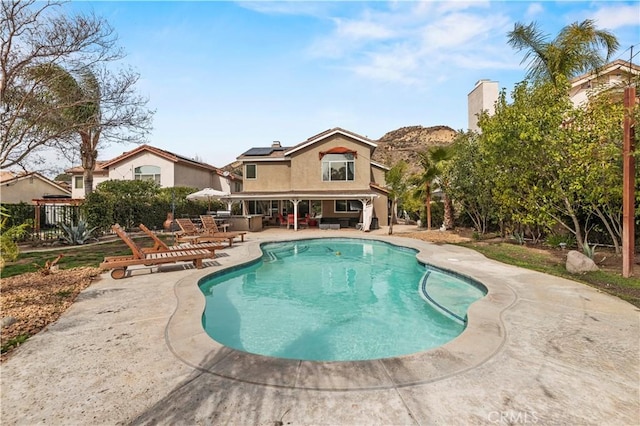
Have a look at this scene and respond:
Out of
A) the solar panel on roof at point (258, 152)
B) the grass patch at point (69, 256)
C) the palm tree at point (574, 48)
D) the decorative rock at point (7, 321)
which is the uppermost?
the palm tree at point (574, 48)

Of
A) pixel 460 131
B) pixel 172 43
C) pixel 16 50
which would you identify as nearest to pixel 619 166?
pixel 460 131

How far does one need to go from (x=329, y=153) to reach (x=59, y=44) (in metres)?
17.0

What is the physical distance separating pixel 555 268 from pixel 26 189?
146ft

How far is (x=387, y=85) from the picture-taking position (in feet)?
62.2

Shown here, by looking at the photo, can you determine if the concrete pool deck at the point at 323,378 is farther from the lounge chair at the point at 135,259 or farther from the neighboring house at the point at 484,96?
the neighboring house at the point at 484,96

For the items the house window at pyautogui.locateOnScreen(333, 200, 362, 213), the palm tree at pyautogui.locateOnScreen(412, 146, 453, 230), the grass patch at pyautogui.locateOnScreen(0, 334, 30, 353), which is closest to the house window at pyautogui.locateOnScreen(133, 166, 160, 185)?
the house window at pyautogui.locateOnScreen(333, 200, 362, 213)

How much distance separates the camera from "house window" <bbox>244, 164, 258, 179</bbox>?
987 inches

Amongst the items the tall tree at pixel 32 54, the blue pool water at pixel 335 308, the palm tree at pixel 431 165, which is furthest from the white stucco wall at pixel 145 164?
the palm tree at pixel 431 165

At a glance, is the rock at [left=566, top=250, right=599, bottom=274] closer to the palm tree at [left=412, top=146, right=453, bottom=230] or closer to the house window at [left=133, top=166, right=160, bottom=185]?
the palm tree at [left=412, top=146, right=453, bottom=230]

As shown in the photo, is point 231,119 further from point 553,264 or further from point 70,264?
point 553,264

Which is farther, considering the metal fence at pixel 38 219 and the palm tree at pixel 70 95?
the metal fence at pixel 38 219

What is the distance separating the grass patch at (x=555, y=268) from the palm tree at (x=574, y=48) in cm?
876

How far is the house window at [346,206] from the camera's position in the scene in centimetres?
2609

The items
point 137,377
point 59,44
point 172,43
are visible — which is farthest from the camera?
point 172,43
